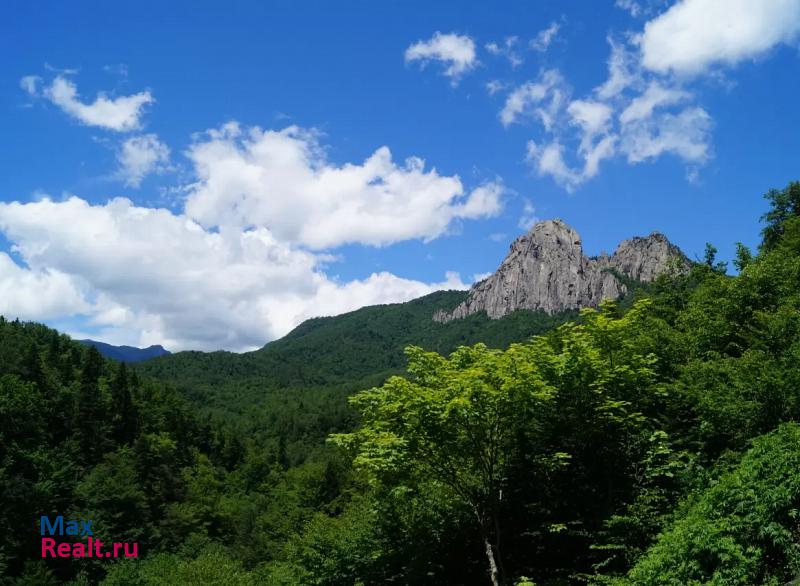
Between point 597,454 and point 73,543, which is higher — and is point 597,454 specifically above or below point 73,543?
above

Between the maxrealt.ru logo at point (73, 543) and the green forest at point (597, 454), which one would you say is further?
the maxrealt.ru logo at point (73, 543)

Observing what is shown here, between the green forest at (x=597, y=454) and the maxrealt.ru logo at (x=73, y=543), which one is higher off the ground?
the green forest at (x=597, y=454)

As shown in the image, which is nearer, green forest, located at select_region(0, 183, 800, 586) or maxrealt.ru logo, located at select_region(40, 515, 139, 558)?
green forest, located at select_region(0, 183, 800, 586)

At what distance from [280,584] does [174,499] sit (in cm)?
5245

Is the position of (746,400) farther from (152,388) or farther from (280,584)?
(152,388)

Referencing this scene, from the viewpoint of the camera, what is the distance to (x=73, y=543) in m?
47.5

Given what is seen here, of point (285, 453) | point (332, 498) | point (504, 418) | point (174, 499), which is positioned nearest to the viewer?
point (504, 418)

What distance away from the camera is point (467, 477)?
1738 centimetres

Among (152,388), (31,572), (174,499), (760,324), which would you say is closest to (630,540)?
(760,324)

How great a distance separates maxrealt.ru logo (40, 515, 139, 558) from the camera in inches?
1816

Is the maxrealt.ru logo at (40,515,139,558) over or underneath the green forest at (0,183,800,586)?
underneath

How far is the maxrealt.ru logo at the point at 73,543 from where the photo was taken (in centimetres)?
4612

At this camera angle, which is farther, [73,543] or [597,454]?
[73,543]

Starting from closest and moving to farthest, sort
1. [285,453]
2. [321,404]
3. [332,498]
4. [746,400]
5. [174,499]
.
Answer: [746,400] < [332,498] < [174,499] < [285,453] < [321,404]
